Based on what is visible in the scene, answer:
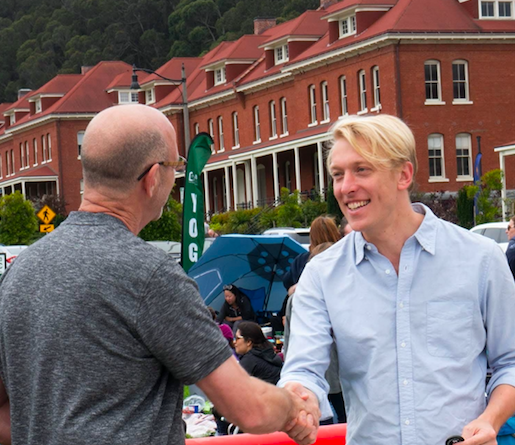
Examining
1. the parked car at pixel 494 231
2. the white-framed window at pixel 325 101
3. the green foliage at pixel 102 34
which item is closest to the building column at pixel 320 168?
the white-framed window at pixel 325 101

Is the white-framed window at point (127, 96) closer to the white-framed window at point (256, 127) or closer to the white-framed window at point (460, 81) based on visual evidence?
the white-framed window at point (256, 127)

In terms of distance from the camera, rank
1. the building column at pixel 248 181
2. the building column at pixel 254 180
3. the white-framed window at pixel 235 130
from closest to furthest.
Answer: the building column at pixel 254 180
the building column at pixel 248 181
the white-framed window at pixel 235 130

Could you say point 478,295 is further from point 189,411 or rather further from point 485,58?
point 485,58

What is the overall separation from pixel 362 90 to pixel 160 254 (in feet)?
151

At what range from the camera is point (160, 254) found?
9.65 ft

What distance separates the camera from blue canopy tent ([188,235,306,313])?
14.7 metres

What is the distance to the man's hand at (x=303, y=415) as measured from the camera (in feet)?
11.0

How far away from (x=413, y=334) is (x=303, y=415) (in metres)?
→ 0.45

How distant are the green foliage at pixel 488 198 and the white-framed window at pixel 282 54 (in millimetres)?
21883

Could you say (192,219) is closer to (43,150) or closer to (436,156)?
(436,156)

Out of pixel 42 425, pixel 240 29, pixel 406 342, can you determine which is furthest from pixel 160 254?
pixel 240 29

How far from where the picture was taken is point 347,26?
50.3 m

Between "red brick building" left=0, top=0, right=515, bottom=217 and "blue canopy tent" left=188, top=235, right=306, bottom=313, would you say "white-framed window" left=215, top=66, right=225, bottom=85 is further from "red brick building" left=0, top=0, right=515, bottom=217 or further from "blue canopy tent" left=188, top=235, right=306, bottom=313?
"blue canopy tent" left=188, top=235, right=306, bottom=313

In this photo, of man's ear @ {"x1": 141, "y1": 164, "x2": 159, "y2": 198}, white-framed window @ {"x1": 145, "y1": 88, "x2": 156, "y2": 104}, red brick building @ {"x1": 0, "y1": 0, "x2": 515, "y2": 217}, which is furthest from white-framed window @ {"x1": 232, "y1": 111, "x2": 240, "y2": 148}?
man's ear @ {"x1": 141, "y1": 164, "x2": 159, "y2": 198}
